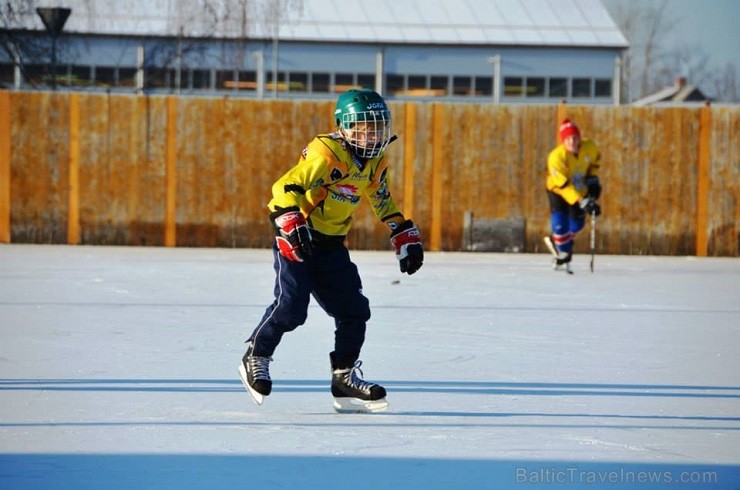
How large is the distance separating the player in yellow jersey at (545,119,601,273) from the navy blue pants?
7798 mm

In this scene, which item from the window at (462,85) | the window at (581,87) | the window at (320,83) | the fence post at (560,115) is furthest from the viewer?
the window at (581,87)

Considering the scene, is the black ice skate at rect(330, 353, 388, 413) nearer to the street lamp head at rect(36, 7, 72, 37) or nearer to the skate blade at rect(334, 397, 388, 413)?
the skate blade at rect(334, 397, 388, 413)

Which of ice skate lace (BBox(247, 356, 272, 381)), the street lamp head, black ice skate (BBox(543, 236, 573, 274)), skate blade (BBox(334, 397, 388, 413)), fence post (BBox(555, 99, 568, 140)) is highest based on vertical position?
the street lamp head

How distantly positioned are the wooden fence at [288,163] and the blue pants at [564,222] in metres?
2.91

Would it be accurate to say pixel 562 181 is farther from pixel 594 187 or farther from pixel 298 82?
pixel 298 82

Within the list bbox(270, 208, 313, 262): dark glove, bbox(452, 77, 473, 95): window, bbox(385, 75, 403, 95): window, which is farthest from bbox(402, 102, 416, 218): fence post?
bbox(452, 77, 473, 95): window

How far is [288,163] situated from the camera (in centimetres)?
1652

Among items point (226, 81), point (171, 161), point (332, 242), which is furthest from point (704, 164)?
point (226, 81)

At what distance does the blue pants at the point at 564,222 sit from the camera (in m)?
13.5

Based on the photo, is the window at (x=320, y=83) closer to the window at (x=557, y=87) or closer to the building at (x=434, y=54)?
the building at (x=434, y=54)

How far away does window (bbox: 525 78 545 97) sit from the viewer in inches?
1693

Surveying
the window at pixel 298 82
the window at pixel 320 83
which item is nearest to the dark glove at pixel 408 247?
the window at pixel 298 82

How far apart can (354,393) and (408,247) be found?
0.72m

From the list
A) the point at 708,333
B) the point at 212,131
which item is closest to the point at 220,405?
the point at 708,333
